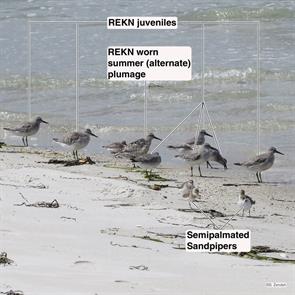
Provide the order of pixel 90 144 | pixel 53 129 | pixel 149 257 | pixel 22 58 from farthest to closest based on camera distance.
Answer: pixel 22 58, pixel 53 129, pixel 90 144, pixel 149 257

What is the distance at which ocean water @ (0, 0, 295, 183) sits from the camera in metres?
13.0

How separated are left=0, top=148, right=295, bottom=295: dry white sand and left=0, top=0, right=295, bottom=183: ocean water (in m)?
1.64

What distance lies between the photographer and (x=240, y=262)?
6.43 m

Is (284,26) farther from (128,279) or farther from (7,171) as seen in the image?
(128,279)

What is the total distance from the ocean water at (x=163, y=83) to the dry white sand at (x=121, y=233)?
5.37ft

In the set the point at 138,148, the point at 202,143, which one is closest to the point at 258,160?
the point at 202,143

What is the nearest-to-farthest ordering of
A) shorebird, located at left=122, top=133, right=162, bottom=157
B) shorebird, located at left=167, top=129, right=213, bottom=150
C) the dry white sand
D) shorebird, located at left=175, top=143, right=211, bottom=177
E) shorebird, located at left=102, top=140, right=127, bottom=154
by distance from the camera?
1. the dry white sand
2. shorebird, located at left=175, top=143, right=211, bottom=177
3. shorebird, located at left=122, top=133, right=162, bottom=157
4. shorebird, located at left=102, top=140, right=127, bottom=154
5. shorebird, located at left=167, top=129, right=213, bottom=150

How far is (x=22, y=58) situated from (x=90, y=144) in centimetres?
650

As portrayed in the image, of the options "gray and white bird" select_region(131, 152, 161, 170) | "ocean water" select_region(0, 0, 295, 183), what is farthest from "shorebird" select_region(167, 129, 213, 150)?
"gray and white bird" select_region(131, 152, 161, 170)

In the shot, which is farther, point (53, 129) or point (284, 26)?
point (284, 26)

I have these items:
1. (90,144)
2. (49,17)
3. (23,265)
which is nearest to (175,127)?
(90,144)

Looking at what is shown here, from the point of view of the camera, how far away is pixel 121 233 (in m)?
7.08

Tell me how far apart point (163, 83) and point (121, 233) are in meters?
9.06

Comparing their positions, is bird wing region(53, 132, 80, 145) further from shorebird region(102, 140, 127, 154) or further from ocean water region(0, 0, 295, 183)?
ocean water region(0, 0, 295, 183)
